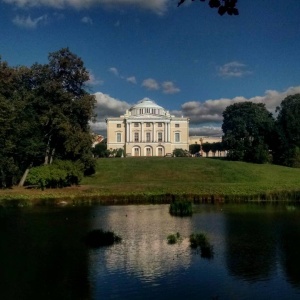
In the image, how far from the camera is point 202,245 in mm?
21328

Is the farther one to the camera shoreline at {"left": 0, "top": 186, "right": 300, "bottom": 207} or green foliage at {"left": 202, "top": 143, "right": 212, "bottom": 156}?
green foliage at {"left": 202, "top": 143, "right": 212, "bottom": 156}

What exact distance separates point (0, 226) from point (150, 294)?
54.3ft

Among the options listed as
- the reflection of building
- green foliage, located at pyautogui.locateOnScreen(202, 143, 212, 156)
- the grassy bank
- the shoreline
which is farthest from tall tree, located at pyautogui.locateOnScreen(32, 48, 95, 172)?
green foliage, located at pyautogui.locateOnScreen(202, 143, 212, 156)

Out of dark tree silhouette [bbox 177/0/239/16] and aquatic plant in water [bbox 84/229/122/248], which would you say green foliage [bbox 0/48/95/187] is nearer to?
aquatic plant in water [bbox 84/229/122/248]

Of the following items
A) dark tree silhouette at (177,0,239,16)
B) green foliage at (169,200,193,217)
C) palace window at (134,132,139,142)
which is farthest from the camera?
palace window at (134,132,139,142)

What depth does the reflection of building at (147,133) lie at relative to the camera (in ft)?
382

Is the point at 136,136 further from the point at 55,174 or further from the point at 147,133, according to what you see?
the point at 55,174

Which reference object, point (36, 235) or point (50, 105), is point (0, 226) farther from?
point (50, 105)

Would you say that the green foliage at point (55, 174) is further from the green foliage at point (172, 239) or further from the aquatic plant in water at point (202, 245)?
the aquatic plant in water at point (202, 245)

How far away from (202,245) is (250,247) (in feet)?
7.46

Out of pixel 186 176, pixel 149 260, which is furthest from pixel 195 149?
pixel 149 260

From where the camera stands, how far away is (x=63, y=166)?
49312mm

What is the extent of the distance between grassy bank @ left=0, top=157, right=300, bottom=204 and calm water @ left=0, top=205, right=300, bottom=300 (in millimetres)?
12862

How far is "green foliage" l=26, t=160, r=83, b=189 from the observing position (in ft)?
157
